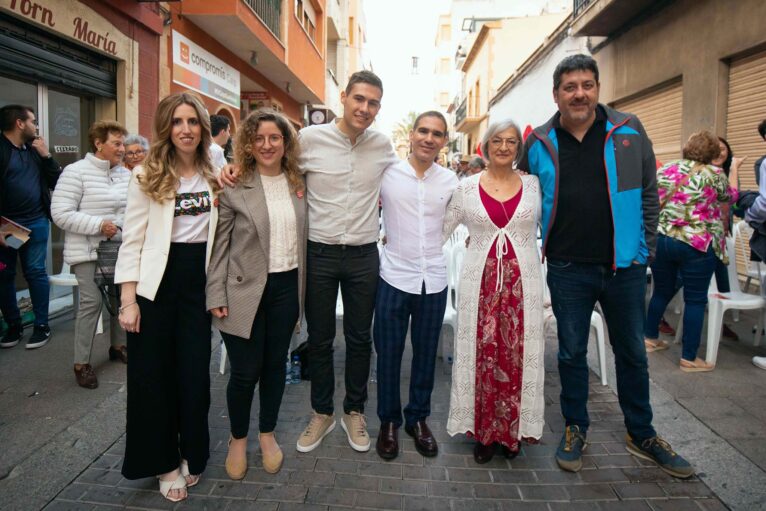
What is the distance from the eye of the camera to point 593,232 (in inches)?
113

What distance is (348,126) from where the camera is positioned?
3006 millimetres

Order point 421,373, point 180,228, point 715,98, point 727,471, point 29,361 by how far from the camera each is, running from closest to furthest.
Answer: point 180,228, point 727,471, point 421,373, point 29,361, point 715,98

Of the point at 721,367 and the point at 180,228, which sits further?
the point at 721,367

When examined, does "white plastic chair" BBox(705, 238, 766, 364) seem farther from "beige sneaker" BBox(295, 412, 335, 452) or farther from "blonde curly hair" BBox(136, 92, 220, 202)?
"blonde curly hair" BBox(136, 92, 220, 202)

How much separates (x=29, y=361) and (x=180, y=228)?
9.66 ft

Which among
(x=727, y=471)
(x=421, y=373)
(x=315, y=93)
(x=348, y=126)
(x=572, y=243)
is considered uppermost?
(x=315, y=93)

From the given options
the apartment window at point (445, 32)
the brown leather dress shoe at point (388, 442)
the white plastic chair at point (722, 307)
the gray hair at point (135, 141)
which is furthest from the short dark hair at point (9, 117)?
the apartment window at point (445, 32)

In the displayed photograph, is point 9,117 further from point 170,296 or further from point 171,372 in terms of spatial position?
point 171,372

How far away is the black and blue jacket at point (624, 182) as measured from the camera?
2.81 meters

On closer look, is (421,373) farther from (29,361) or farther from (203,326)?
(29,361)

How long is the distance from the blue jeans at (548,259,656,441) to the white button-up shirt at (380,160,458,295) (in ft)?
2.26

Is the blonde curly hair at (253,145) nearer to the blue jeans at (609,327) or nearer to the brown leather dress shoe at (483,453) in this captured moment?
the blue jeans at (609,327)

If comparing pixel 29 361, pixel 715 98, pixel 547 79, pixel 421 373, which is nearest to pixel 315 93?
pixel 547 79

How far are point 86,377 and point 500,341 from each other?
10.2 feet
